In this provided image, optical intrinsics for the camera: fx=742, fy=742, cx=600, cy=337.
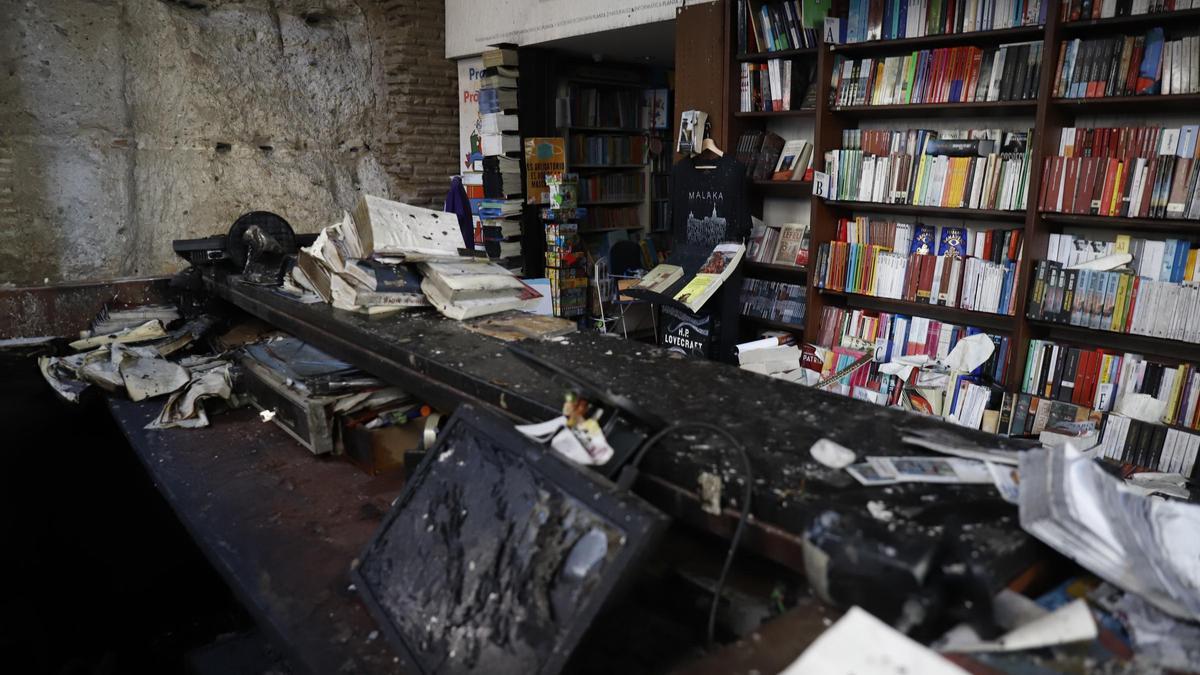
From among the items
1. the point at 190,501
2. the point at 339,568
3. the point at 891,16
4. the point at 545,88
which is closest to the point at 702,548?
the point at 339,568

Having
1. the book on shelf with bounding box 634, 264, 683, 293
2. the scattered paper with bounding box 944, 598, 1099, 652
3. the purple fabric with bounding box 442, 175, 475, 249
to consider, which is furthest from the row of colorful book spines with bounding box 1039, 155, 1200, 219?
the purple fabric with bounding box 442, 175, 475, 249

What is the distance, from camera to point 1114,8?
310 centimetres

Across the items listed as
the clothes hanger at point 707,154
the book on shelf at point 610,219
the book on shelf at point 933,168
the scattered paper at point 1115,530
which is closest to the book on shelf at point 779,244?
the book on shelf at point 933,168

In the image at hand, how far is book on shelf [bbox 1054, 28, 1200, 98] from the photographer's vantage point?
2.99m

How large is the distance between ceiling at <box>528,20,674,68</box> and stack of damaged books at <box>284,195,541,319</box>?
9.92 feet

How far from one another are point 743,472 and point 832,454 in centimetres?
17

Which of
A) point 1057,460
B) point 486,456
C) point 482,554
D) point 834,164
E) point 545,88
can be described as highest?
point 545,88

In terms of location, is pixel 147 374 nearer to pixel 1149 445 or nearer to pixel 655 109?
pixel 1149 445

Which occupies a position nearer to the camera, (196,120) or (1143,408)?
(1143,408)

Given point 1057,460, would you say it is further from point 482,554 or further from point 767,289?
point 767,289

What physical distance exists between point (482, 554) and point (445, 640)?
0.14 metres

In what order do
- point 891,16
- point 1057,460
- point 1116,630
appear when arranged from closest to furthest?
1. point 1116,630
2. point 1057,460
3. point 891,16

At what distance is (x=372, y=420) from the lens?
229cm

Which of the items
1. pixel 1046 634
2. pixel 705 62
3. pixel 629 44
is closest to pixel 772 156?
pixel 705 62
